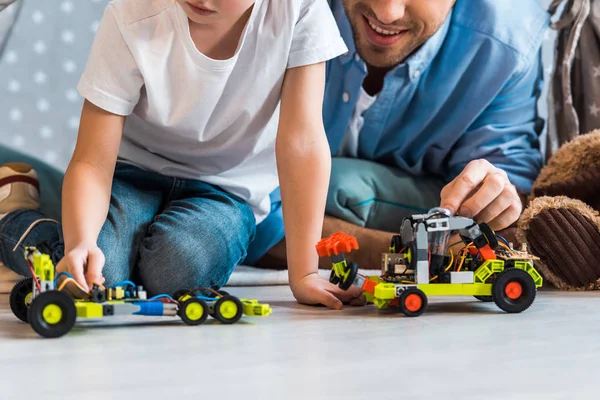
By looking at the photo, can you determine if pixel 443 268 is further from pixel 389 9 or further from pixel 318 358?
pixel 389 9

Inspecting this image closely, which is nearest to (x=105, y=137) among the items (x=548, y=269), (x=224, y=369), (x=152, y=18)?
(x=152, y=18)

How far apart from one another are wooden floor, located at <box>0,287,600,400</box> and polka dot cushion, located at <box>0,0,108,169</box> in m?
0.80

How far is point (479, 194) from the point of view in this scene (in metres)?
1.07

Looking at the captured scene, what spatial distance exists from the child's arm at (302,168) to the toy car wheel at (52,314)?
0.37 m

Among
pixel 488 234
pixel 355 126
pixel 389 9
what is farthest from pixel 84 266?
pixel 355 126

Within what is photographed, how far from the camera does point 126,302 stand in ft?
2.86

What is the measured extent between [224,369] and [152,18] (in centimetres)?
62

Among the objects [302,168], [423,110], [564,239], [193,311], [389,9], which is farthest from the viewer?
[423,110]

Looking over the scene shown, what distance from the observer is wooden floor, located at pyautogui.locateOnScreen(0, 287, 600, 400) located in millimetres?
626

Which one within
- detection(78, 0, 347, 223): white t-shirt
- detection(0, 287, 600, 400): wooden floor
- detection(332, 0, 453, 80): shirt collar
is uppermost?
detection(332, 0, 453, 80): shirt collar

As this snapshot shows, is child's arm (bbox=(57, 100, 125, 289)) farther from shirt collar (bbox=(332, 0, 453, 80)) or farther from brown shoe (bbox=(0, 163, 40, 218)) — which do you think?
shirt collar (bbox=(332, 0, 453, 80))

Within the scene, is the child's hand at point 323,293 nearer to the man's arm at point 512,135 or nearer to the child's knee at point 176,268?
the child's knee at point 176,268

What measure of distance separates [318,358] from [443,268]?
0.32 m

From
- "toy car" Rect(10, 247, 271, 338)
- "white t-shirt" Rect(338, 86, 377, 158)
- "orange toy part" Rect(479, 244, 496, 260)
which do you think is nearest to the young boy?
"toy car" Rect(10, 247, 271, 338)
